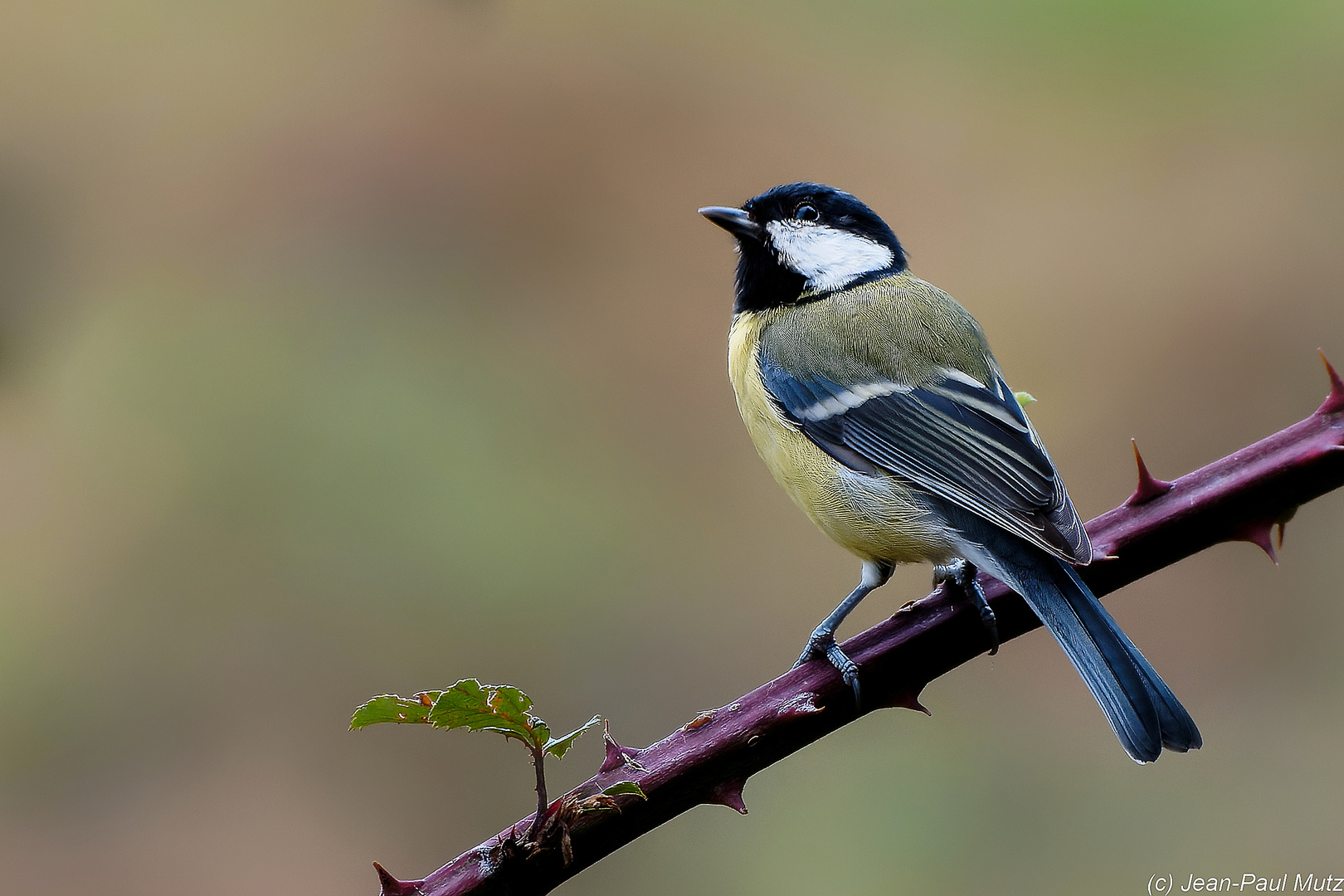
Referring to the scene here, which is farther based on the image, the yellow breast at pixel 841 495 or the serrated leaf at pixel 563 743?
the yellow breast at pixel 841 495

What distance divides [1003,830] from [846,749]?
475mm

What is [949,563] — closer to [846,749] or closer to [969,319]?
[969,319]

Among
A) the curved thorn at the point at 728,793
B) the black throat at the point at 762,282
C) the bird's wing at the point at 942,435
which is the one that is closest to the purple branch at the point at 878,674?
the curved thorn at the point at 728,793

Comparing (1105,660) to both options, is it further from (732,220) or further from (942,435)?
(732,220)

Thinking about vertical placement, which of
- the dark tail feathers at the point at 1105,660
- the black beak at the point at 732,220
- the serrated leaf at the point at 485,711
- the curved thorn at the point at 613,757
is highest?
the black beak at the point at 732,220

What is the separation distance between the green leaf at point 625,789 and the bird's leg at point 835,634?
0.35 metres

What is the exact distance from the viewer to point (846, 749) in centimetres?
314

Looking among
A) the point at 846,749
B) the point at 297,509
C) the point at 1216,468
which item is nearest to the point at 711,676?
the point at 846,749

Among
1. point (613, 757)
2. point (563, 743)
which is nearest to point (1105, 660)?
point (613, 757)

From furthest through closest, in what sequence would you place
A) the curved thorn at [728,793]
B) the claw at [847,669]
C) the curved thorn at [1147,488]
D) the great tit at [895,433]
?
the great tit at [895,433] → the curved thorn at [1147,488] → the claw at [847,669] → the curved thorn at [728,793]

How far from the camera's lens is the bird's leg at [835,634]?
1.50 metres

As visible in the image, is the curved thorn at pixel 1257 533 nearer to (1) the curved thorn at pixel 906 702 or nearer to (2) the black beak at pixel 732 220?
(1) the curved thorn at pixel 906 702

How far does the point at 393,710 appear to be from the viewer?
4.08 ft

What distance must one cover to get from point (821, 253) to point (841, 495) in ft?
2.92
